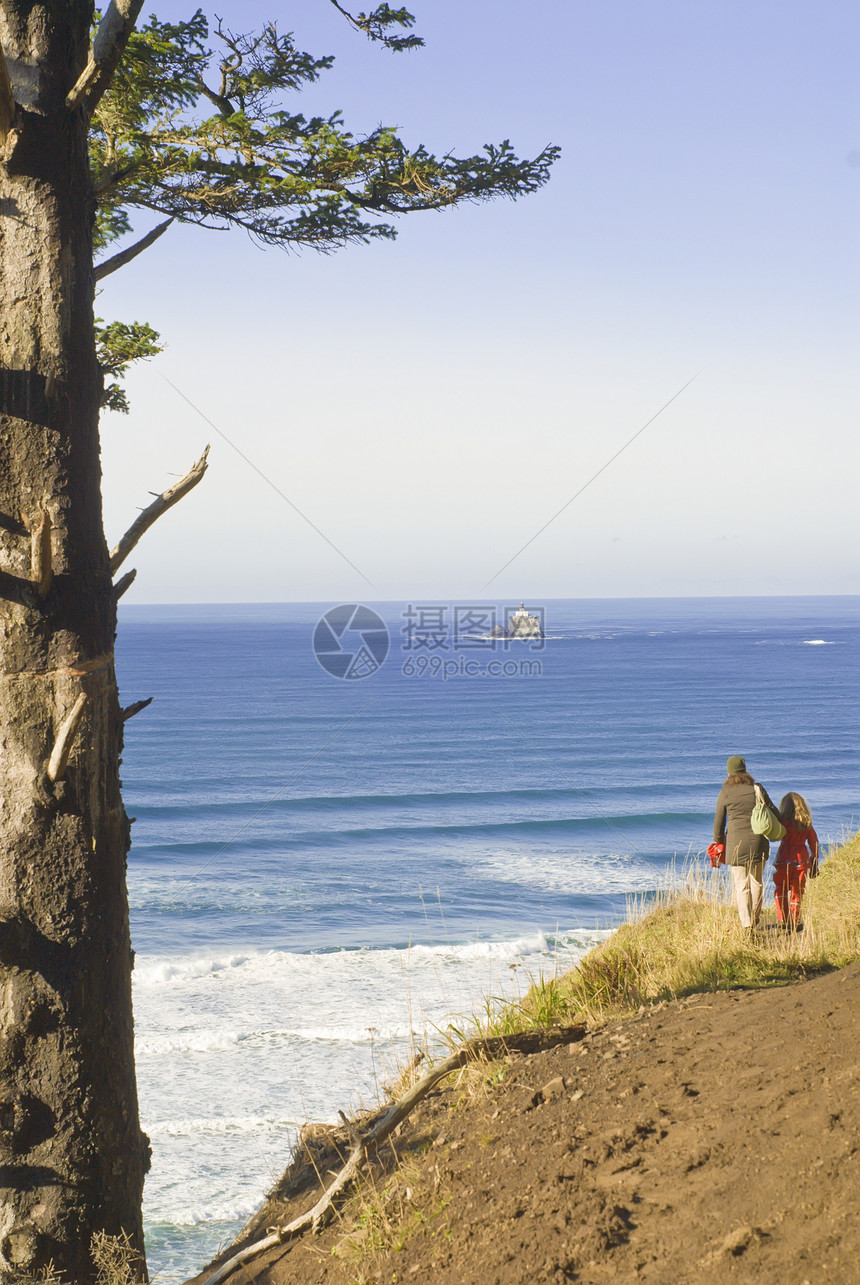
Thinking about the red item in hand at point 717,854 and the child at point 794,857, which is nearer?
the child at point 794,857

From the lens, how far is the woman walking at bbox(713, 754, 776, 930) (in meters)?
8.02

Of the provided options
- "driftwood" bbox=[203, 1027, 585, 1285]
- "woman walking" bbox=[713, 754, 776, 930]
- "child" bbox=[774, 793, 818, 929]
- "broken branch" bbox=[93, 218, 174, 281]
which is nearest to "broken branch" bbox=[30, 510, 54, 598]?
"broken branch" bbox=[93, 218, 174, 281]

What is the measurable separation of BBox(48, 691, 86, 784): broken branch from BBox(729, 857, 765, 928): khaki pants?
6274 millimetres

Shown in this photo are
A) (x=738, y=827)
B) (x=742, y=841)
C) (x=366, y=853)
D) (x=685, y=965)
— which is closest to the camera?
(x=685, y=965)

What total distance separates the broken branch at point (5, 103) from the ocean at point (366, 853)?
16.4 ft

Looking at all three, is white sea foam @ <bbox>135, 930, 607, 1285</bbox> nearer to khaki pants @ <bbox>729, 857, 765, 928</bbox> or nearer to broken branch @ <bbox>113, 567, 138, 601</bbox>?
khaki pants @ <bbox>729, 857, 765, 928</bbox>

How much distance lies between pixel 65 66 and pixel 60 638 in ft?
9.11

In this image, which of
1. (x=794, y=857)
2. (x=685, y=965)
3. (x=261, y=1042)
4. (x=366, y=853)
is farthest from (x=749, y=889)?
(x=366, y=853)

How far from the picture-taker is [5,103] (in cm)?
386

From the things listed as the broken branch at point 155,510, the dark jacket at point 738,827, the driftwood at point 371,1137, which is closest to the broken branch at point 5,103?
the broken branch at point 155,510

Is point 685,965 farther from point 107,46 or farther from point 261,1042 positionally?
point 261,1042

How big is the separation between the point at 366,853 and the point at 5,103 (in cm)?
3337

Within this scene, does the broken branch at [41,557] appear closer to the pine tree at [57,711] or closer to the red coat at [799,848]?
the pine tree at [57,711]

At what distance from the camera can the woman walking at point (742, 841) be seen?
802cm
